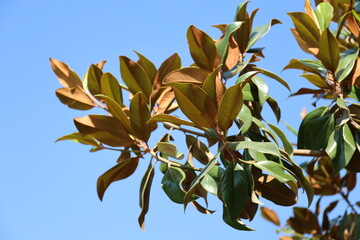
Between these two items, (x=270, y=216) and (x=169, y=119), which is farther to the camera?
(x=270, y=216)

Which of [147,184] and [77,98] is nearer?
[147,184]

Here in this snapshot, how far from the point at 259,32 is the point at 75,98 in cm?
70

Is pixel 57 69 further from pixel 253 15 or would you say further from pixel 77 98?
pixel 253 15

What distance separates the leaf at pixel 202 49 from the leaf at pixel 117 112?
0.27m

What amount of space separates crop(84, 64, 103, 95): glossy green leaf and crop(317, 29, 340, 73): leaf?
0.75m

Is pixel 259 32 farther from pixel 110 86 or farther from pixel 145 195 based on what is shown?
pixel 145 195

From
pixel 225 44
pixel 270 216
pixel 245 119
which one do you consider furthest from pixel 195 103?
pixel 270 216

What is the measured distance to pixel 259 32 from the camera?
161 centimetres

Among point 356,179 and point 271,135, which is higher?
point 271,135

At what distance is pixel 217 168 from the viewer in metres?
1.42

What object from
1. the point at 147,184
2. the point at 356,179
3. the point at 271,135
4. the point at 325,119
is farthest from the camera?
the point at 356,179

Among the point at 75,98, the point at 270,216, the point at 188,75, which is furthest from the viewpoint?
the point at 270,216

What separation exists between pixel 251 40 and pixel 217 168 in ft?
1.55

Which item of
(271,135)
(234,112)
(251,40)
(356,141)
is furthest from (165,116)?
(356,141)
